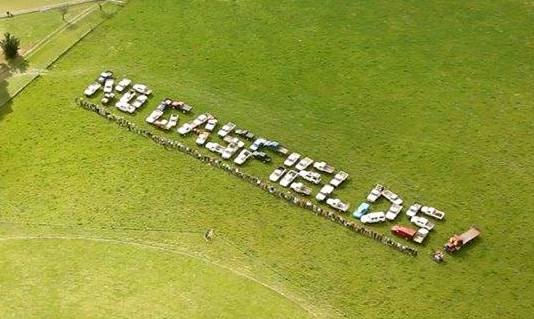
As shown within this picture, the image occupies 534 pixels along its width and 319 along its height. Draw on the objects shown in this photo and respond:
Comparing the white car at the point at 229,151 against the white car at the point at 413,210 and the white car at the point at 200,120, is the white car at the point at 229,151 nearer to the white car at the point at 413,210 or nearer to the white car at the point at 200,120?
the white car at the point at 200,120

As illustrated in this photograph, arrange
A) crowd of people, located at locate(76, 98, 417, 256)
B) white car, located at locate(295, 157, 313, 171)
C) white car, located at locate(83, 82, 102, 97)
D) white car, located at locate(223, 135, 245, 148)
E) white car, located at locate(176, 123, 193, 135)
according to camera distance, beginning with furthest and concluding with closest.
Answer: white car, located at locate(83, 82, 102, 97), white car, located at locate(176, 123, 193, 135), white car, located at locate(223, 135, 245, 148), white car, located at locate(295, 157, 313, 171), crowd of people, located at locate(76, 98, 417, 256)

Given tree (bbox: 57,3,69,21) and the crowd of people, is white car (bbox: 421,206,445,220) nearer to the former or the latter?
the crowd of people

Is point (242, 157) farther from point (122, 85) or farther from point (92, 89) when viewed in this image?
point (92, 89)

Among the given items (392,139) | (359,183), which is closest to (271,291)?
(359,183)

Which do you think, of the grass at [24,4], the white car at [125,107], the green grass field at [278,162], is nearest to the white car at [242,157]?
the green grass field at [278,162]

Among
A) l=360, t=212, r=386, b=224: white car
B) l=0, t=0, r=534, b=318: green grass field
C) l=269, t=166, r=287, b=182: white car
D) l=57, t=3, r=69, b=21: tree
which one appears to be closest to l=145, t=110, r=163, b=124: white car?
l=0, t=0, r=534, b=318: green grass field

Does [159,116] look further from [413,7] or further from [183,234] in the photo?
[413,7]
